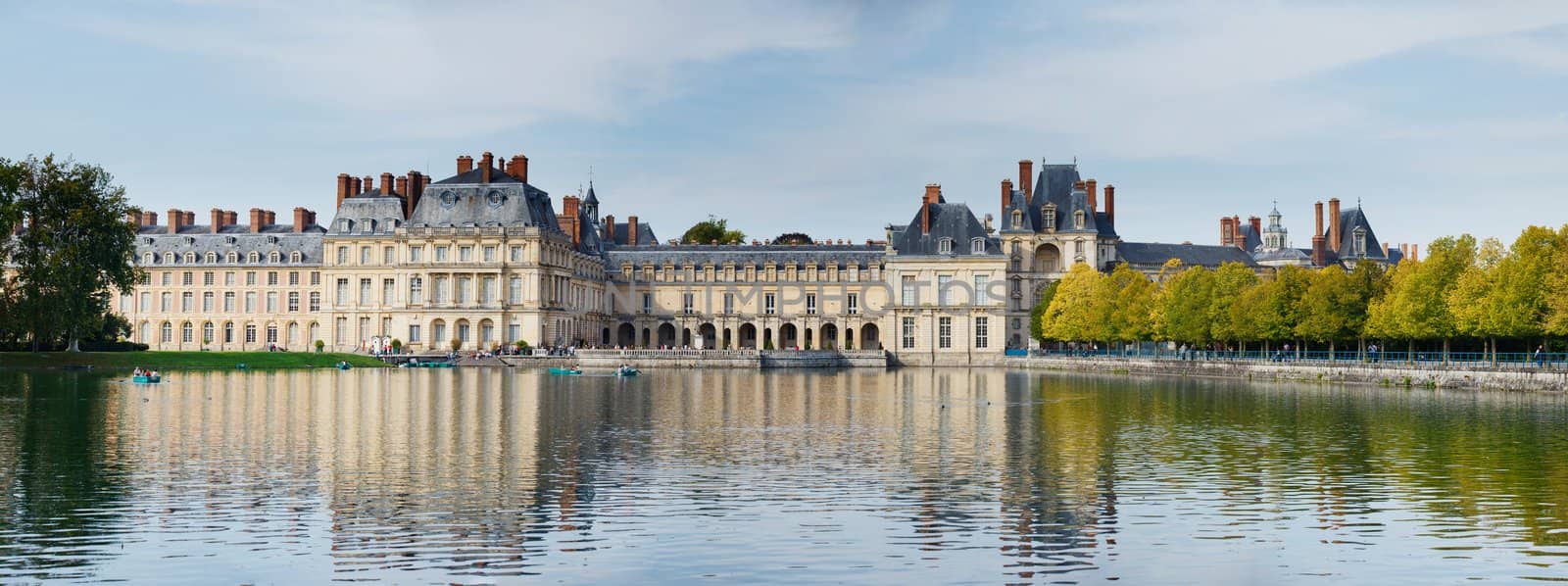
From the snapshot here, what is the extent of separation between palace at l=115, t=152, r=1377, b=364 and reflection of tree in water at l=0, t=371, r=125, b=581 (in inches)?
2319

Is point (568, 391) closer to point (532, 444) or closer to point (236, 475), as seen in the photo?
point (532, 444)

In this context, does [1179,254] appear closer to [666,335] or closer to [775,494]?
[666,335]

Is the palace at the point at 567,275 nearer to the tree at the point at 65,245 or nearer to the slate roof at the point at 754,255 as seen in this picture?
the slate roof at the point at 754,255

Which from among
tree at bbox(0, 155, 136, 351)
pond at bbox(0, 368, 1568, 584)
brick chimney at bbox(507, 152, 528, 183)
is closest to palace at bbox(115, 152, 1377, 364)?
brick chimney at bbox(507, 152, 528, 183)

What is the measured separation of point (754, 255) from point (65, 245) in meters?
54.9

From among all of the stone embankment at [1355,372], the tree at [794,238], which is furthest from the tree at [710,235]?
the stone embankment at [1355,372]

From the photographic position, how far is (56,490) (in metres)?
21.1

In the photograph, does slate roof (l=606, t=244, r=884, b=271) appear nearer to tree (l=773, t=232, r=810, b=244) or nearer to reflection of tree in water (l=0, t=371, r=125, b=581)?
tree (l=773, t=232, r=810, b=244)

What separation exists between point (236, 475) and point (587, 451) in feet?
21.3

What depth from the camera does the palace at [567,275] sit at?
9762 cm

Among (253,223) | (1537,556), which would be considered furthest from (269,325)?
(1537,556)

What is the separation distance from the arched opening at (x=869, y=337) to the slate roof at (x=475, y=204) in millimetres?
26886

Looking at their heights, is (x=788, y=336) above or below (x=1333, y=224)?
below

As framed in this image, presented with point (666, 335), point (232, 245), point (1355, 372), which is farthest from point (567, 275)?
point (1355, 372)
